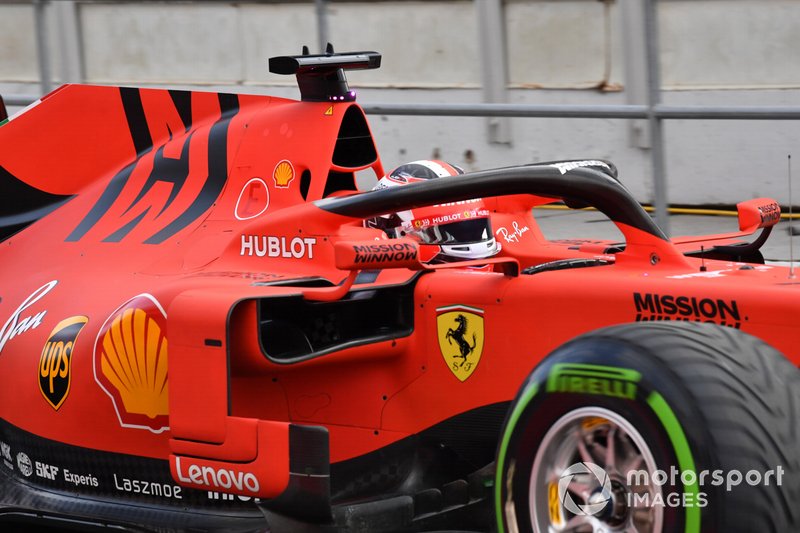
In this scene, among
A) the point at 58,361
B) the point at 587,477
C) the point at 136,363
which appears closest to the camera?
the point at 587,477

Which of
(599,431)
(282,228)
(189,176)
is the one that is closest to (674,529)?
(599,431)

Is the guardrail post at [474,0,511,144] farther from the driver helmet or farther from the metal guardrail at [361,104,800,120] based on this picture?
the driver helmet

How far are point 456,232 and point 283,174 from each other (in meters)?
0.72

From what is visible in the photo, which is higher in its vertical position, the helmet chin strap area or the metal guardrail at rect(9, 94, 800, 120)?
the metal guardrail at rect(9, 94, 800, 120)

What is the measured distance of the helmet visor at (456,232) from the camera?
505cm

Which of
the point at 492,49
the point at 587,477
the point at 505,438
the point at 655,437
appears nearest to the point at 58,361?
the point at 505,438

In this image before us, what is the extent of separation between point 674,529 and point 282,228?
6.85 feet

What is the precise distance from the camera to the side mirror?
5090 mm

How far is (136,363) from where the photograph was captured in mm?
4520

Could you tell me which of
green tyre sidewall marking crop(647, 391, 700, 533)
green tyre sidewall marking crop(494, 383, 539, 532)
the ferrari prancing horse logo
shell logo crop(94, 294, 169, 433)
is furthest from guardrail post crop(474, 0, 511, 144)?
green tyre sidewall marking crop(647, 391, 700, 533)

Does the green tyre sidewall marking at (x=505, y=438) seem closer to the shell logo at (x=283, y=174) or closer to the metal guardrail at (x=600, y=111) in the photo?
the shell logo at (x=283, y=174)

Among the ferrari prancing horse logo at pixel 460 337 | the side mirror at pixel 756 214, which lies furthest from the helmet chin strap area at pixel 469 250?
the side mirror at pixel 756 214

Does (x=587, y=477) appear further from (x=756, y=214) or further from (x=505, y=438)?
(x=756, y=214)

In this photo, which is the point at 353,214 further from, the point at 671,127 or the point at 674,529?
the point at 671,127
